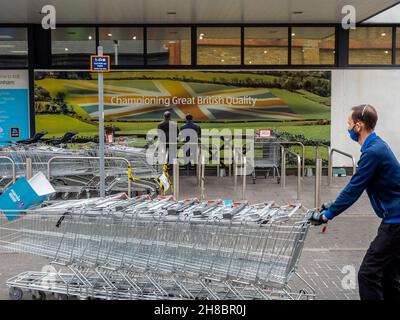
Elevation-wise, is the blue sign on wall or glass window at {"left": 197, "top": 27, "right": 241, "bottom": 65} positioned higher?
glass window at {"left": 197, "top": 27, "right": 241, "bottom": 65}

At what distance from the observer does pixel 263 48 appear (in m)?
16.3

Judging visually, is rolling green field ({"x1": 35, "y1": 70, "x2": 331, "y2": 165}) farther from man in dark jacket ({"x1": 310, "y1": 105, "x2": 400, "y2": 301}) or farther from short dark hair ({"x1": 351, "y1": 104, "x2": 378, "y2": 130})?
man in dark jacket ({"x1": 310, "y1": 105, "x2": 400, "y2": 301})

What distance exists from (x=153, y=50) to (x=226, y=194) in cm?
491

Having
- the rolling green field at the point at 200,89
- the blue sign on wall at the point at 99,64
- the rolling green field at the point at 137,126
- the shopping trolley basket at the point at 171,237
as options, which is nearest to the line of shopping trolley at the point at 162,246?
the shopping trolley basket at the point at 171,237

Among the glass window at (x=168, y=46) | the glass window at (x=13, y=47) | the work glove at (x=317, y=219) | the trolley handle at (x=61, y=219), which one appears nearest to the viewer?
the work glove at (x=317, y=219)

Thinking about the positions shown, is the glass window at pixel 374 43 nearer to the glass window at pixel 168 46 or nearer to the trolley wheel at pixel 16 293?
the glass window at pixel 168 46

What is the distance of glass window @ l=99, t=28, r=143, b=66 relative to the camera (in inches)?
634

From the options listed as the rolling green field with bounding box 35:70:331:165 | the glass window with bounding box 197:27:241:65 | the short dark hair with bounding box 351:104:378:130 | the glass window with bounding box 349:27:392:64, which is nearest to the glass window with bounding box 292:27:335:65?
the rolling green field with bounding box 35:70:331:165

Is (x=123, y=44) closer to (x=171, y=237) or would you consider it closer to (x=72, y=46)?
(x=72, y=46)

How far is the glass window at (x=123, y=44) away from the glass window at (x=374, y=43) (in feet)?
18.4

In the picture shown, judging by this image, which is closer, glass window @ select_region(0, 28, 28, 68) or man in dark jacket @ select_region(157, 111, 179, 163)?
man in dark jacket @ select_region(157, 111, 179, 163)

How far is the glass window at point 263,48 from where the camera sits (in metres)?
16.2

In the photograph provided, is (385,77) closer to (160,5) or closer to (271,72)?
(271,72)

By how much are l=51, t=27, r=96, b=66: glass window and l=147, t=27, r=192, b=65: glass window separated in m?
1.52
